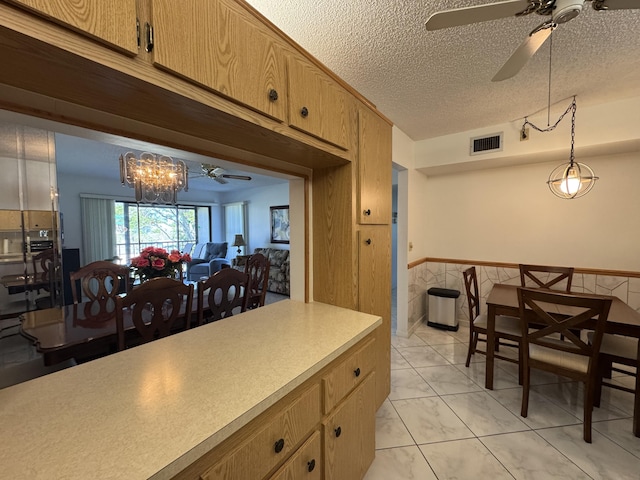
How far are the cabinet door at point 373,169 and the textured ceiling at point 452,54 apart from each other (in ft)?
1.40

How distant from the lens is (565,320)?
5.72ft

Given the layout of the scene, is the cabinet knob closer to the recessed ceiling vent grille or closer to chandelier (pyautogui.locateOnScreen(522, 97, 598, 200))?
chandelier (pyautogui.locateOnScreen(522, 97, 598, 200))

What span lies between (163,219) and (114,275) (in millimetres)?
4536

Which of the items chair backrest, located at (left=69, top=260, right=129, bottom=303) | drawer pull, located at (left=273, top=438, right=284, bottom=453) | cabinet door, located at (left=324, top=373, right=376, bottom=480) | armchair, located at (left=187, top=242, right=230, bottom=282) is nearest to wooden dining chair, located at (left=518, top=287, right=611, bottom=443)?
cabinet door, located at (left=324, top=373, right=376, bottom=480)

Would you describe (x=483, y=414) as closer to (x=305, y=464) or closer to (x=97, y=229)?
(x=305, y=464)

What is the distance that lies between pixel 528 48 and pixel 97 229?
6.90 metres

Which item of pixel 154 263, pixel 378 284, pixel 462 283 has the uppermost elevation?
pixel 154 263

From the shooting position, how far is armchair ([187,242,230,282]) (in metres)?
6.16

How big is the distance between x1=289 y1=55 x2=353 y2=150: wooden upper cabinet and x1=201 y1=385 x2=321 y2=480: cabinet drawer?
42.4 inches

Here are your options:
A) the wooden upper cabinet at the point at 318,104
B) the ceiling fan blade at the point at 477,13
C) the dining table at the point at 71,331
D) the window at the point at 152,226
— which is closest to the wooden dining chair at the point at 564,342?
the ceiling fan blade at the point at 477,13

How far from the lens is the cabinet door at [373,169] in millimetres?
1622

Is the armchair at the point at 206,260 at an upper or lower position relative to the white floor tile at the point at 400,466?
upper

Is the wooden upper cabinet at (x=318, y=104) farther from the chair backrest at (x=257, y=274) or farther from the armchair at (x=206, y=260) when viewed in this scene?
the armchair at (x=206, y=260)

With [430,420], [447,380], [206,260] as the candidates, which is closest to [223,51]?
[430,420]
